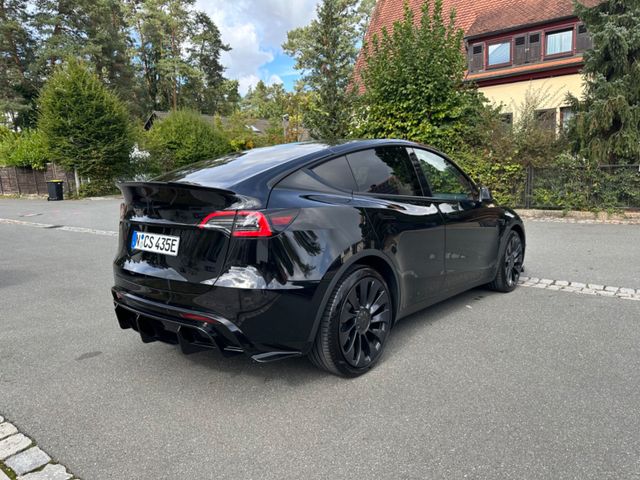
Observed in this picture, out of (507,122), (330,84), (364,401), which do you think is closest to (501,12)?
(330,84)

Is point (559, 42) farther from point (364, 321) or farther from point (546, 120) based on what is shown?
point (364, 321)

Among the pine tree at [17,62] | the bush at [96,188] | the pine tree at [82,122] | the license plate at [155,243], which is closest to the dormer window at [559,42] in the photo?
the pine tree at [82,122]

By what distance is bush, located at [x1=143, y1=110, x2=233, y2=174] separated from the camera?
25828 millimetres

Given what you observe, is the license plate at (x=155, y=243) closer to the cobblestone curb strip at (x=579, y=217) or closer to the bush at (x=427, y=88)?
the cobblestone curb strip at (x=579, y=217)

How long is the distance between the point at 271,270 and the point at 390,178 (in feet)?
4.72

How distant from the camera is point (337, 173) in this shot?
3.37 metres

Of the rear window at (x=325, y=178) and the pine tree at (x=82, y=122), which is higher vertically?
the pine tree at (x=82, y=122)

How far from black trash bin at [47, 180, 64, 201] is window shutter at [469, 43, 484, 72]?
20113 millimetres

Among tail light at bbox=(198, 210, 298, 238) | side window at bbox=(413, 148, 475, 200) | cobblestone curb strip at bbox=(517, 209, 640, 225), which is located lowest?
cobblestone curb strip at bbox=(517, 209, 640, 225)

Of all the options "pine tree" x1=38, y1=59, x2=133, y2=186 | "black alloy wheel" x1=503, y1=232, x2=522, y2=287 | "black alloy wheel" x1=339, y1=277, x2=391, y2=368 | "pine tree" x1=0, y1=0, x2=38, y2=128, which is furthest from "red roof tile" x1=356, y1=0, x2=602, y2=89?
"pine tree" x1=0, y1=0, x2=38, y2=128

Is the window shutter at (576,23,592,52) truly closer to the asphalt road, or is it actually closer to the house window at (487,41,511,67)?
the house window at (487,41,511,67)

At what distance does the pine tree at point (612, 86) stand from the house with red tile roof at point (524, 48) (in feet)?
20.6

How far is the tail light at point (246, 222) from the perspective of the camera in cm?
275

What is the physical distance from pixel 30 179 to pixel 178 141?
26.5 ft
